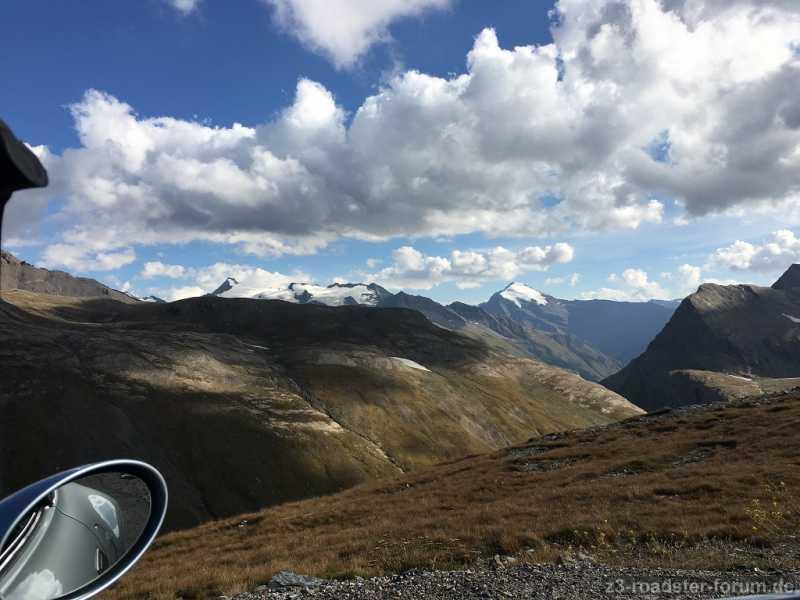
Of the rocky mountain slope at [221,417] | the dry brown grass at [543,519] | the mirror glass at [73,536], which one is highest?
the mirror glass at [73,536]

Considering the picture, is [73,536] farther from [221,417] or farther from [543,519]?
[221,417]

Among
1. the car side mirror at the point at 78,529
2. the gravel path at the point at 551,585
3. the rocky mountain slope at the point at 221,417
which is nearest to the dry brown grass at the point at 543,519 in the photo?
the gravel path at the point at 551,585

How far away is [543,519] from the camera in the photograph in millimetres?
20125

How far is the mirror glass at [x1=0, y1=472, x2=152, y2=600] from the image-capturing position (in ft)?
13.3

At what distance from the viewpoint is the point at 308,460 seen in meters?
125

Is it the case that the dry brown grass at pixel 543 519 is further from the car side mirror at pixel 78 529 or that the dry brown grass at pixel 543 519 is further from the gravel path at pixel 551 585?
the car side mirror at pixel 78 529

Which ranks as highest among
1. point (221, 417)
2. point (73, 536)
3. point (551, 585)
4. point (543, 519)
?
point (73, 536)

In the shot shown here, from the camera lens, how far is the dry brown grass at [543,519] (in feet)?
51.3

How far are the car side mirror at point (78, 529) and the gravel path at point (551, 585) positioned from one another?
9648mm

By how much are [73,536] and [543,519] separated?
18762mm

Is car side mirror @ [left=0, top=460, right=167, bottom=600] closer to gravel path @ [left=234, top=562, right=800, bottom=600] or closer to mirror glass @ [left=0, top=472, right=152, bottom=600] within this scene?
mirror glass @ [left=0, top=472, right=152, bottom=600]

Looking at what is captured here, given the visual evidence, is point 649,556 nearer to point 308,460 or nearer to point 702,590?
point 702,590

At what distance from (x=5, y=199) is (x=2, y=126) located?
0.59 meters

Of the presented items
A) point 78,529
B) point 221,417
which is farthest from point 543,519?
point 221,417
